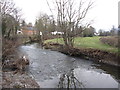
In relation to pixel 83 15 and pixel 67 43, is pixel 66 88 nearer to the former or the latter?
pixel 67 43

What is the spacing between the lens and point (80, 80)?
39.5ft

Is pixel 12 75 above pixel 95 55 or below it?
below

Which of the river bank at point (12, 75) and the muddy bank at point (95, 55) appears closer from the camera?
the river bank at point (12, 75)

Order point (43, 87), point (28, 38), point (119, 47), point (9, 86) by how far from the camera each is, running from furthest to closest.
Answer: point (28, 38)
point (119, 47)
point (43, 87)
point (9, 86)

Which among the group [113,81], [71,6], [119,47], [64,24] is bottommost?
[113,81]

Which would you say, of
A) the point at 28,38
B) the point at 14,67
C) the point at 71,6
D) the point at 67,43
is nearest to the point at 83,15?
the point at 71,6

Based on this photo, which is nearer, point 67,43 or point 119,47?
point 119,47

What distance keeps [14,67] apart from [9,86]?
5152 millimetres

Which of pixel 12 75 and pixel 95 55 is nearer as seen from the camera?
pixel 12 75

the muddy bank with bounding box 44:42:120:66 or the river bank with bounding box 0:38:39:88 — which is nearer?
the river bank with bounding box 0:38:39:88

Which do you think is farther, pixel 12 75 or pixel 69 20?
pixel 69 20

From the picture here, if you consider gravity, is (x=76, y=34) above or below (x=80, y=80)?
above

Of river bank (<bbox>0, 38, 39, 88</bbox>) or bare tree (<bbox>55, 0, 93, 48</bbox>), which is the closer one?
river bank (<bbox>0, 38, 39, 88</bbox>)

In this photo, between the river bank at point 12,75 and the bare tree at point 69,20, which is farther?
the bare tree at point 69,20
